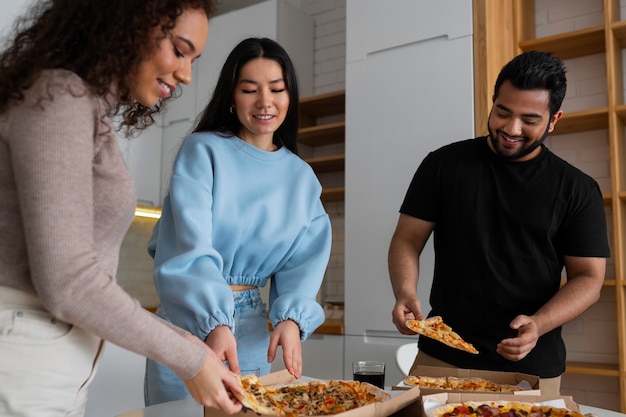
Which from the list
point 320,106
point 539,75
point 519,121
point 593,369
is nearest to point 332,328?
point 593,369

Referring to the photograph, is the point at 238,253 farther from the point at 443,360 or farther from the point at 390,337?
the point at 390,337

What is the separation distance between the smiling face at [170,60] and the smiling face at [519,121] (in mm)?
1234

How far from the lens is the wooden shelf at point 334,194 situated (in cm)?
360

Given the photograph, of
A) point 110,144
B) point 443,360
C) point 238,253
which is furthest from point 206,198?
point 443,360

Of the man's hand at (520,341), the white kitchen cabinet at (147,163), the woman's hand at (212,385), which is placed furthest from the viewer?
the white kitchen cabinet at (147,163)

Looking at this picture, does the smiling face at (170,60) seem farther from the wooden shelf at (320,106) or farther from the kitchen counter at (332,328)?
the wooden shelf at (320,106)

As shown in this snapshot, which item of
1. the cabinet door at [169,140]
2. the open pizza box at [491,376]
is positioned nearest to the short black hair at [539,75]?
the open pizza box at [491,376]

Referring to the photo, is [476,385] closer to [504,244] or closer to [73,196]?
[504,244]

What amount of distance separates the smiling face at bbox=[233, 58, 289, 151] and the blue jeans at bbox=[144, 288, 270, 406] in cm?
42

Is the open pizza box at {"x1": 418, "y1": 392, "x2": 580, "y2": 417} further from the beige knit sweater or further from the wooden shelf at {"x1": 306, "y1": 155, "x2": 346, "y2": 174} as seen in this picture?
the wooden shelf at {"x1": 306, "y1": 155, "x2": 346, "y2": 174}

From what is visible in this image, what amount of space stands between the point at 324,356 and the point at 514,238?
67.3 inches

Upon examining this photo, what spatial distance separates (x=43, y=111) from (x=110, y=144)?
130mm

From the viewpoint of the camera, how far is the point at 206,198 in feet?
4.67

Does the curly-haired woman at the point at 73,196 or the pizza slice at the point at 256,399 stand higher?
the curly-haired woman at the point at 73,196
